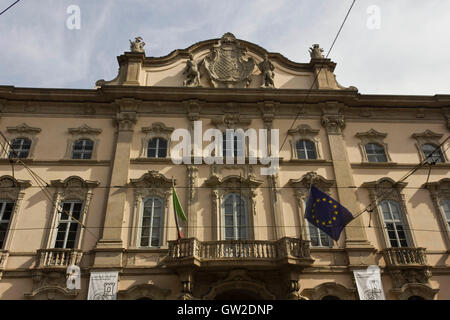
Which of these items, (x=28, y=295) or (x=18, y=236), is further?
(x=18, y=236)

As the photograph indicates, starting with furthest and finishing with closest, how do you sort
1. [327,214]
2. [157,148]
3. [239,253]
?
[157,148], [239,253], [327,214]

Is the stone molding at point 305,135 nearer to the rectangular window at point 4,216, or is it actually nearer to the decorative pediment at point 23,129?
the decorative pediment at point 23,129

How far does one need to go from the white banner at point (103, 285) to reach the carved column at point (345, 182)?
9296 mm

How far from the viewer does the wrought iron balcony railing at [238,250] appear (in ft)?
44.4

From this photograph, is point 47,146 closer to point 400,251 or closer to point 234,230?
point 234,230

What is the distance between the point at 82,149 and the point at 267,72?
10.3 meters

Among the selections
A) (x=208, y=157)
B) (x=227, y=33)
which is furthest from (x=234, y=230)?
A: (x=227, y=33)

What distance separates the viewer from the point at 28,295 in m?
13.5

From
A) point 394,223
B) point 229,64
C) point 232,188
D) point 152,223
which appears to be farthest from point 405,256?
point 229,64

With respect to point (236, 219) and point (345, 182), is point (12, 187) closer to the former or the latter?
point (236, 219)

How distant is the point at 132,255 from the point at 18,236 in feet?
15.5

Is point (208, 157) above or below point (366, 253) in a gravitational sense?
above

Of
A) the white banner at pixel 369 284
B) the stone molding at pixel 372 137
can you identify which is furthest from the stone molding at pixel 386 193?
the white banner at pixel 369 284

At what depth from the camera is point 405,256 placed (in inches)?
585
